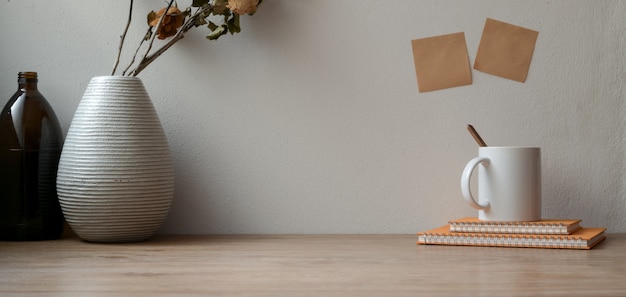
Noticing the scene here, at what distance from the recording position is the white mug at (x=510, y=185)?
3.61ft

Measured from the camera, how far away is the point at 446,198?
1258 millimetres

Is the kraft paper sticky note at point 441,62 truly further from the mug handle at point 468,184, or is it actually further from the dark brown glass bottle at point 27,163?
the dark brown glass bottle at point 27,163

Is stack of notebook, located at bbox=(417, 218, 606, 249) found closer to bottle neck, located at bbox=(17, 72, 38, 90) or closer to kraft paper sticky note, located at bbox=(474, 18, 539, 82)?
kraft paper sticky note, located at bbox=(474, 18, 539, 82)

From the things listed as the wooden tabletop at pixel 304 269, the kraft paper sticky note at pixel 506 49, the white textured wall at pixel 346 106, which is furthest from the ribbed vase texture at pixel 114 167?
the kraft paper sticky note at pixel 506 49

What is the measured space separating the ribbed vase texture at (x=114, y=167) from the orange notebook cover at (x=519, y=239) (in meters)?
0.44

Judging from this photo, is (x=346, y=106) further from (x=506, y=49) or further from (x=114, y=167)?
(x=114, y=167)

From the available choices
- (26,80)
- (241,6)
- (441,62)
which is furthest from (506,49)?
(26,80)

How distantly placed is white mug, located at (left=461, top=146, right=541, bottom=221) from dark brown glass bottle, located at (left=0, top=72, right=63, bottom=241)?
697mm

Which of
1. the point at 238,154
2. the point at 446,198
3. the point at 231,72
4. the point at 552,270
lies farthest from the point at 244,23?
the point at 552,270

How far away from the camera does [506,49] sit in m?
1.24

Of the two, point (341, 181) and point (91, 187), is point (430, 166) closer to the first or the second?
point (341, 181)

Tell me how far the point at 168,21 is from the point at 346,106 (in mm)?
344

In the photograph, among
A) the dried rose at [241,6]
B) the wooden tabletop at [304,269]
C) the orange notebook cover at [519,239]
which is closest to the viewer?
the wooden tabletop at [304,269]

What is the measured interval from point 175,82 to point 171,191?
0.23 meters
